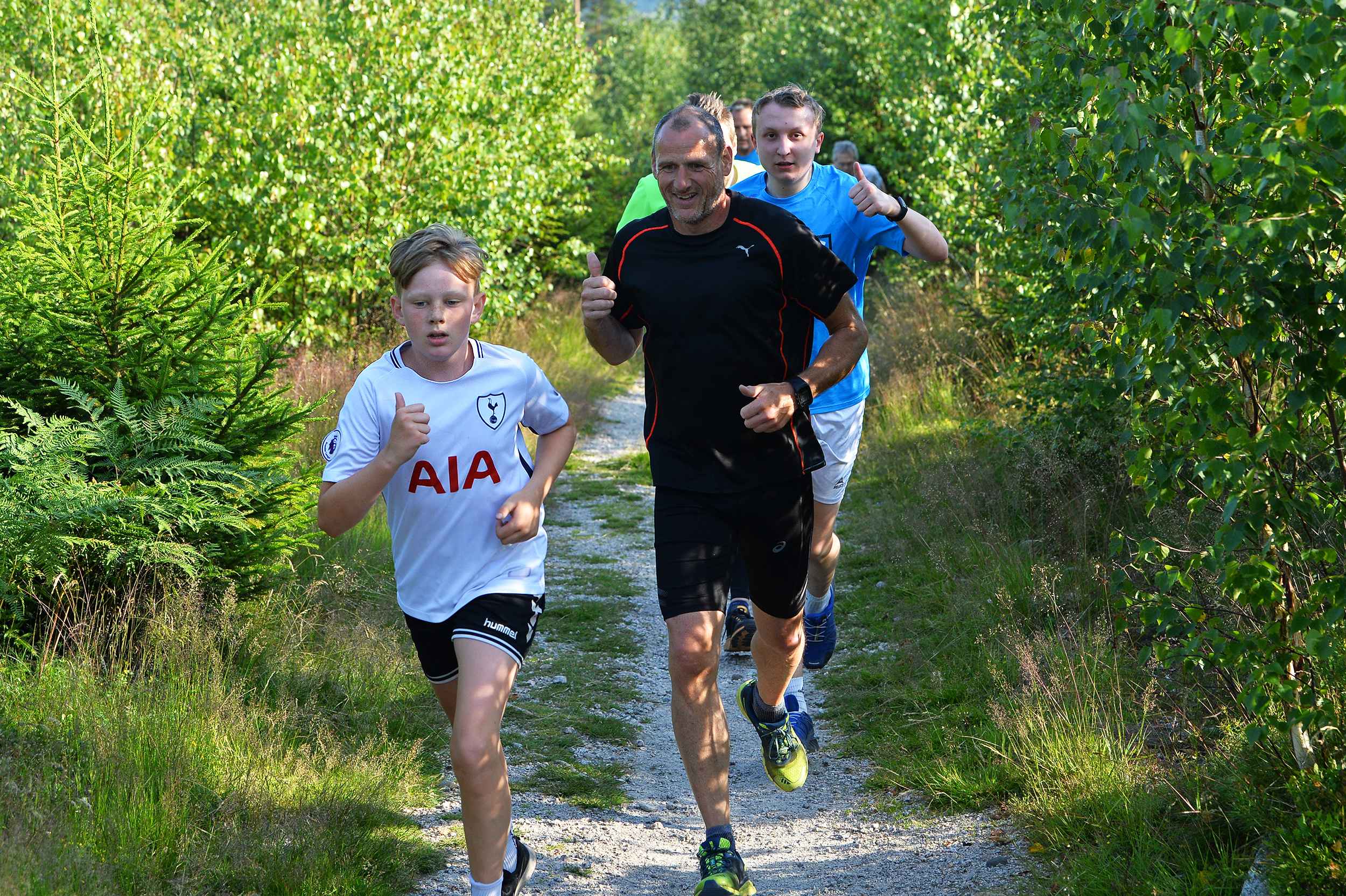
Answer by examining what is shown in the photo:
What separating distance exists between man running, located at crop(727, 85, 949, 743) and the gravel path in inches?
16.3

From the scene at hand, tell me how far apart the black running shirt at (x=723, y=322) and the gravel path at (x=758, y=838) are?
1340mm

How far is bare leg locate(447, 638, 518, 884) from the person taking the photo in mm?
3059

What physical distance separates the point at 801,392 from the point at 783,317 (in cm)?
27

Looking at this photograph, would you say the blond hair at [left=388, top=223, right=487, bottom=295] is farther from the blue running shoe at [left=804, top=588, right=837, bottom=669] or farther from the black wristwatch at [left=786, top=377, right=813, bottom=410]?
the blue running shoe at [left=804, top=588, right=837, bottom=669]

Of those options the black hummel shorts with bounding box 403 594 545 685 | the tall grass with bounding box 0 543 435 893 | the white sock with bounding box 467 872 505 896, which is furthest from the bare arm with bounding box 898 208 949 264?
the tall grass with bounding box 0 543 435 893

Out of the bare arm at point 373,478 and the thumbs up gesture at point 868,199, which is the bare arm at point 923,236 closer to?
the thumbs up gesture at point 868,199

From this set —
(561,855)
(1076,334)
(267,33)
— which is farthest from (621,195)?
(561,855)

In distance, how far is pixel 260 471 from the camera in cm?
494

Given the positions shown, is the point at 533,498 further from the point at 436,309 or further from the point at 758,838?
the point at 758,838

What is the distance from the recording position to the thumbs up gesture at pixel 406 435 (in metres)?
3.00

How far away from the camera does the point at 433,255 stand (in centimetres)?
331

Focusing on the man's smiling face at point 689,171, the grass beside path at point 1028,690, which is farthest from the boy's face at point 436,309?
the grass beside path at point 1028,690

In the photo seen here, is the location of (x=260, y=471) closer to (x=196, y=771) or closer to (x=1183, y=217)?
(x=196, y=771)

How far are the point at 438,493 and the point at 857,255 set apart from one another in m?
2.21
